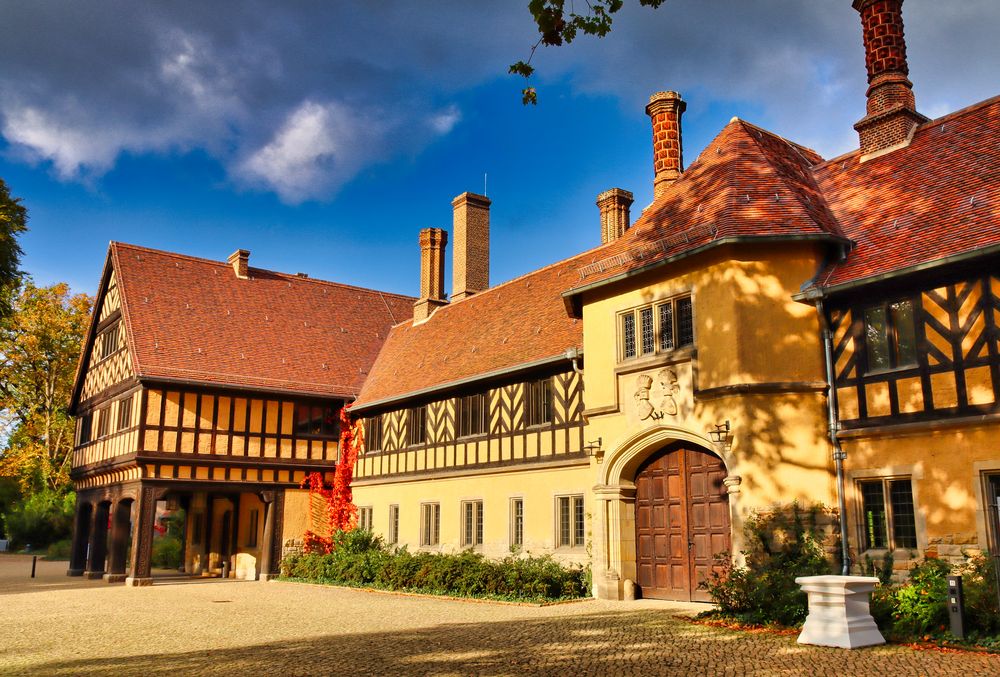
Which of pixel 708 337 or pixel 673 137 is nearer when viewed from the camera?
pixel 708 337

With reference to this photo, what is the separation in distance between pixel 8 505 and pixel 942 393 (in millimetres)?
50614

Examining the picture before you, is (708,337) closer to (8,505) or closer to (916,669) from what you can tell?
(916,669)

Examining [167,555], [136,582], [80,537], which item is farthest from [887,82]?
[167,555]

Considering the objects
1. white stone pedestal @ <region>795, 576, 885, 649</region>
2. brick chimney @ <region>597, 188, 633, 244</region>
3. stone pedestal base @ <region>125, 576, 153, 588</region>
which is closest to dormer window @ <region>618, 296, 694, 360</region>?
white stone pedestal @ <region>795, 576, 885, 649</region>

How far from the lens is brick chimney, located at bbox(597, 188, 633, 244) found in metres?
24.0

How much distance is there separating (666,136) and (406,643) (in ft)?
42.5

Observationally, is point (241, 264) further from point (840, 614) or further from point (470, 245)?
point (840, 614)

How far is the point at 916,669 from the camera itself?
863 cm

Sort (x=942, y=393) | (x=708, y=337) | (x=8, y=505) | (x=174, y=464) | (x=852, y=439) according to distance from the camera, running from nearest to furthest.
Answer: (x=942, y=393) → (x=852, y=439) → (x=708, y=337) → (x=174, y=464) → (x=8, y=505)

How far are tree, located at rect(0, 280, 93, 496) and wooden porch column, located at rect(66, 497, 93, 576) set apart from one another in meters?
12.5

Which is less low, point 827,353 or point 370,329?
point 370,329

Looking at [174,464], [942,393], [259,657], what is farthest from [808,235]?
[174,464]

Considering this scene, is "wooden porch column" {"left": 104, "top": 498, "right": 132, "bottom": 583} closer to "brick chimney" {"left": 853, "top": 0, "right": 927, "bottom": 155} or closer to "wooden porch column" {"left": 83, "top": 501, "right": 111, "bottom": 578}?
"wooden porch column" {"left": 83, "top": 501, "right": 111, "bottom": 578}

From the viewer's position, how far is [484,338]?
23.1 m
